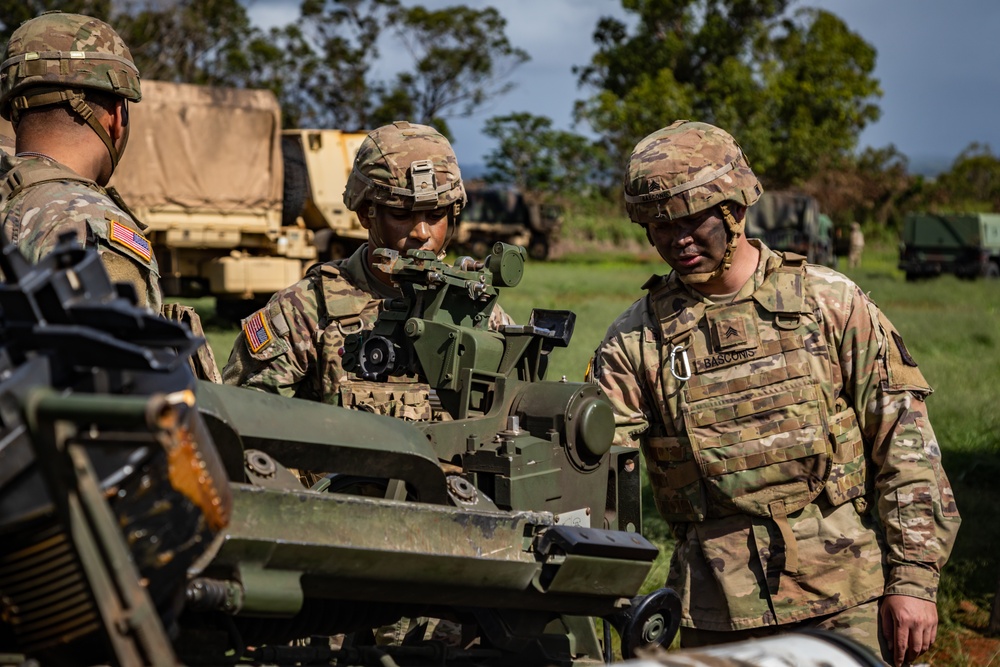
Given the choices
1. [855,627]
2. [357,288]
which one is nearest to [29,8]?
[357,288]

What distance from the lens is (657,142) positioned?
423 cm

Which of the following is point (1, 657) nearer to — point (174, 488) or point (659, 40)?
point (174, 488)

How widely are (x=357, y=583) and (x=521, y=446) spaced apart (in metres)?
0.79

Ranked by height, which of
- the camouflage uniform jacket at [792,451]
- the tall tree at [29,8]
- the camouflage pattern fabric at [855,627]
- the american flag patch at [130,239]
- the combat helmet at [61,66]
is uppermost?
the tall tree at [29,8]

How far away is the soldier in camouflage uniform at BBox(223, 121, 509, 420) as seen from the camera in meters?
4.51

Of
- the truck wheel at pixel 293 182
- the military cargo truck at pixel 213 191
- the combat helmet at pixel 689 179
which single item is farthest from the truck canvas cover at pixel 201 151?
the combat helmet at pixel 689 179

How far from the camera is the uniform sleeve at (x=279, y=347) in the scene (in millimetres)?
4504

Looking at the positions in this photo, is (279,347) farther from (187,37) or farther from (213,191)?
(187,37)

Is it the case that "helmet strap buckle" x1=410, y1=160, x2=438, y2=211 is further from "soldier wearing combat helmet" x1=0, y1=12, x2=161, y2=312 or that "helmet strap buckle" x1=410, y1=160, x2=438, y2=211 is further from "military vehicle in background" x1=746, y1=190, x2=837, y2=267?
"military vehicle in background" x1=746, y1=190, x2=837, y2=267

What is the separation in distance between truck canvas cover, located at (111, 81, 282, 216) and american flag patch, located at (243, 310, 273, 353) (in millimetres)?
13134

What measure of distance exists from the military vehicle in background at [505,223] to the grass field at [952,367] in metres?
3.79

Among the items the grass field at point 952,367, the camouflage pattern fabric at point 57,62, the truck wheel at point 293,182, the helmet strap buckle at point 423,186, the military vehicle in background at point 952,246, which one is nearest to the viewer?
the camouflage pattern fabric at point 57,62

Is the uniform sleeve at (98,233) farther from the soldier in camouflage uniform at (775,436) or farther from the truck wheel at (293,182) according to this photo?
the truck wheel at (293,182)

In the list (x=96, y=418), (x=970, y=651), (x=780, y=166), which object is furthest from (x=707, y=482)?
(x=780, y=166)
